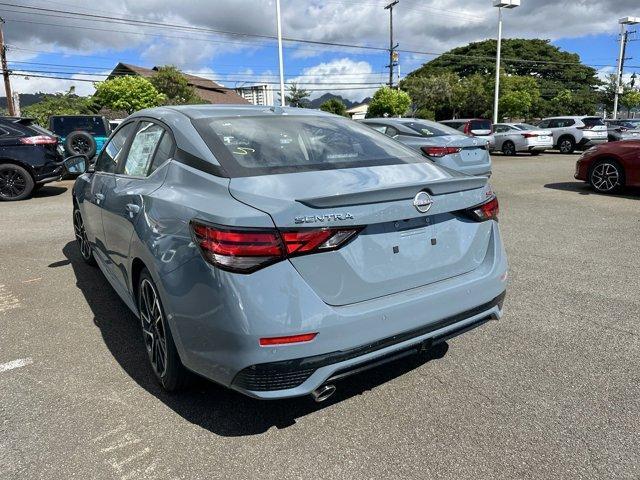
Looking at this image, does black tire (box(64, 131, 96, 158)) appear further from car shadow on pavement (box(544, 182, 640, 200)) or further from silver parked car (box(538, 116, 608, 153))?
silver parked car (box(538, 116, 608, 153))

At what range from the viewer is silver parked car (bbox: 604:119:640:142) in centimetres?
2187

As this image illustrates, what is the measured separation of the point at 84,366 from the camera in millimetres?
3268

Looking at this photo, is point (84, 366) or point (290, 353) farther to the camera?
point (84, 366)

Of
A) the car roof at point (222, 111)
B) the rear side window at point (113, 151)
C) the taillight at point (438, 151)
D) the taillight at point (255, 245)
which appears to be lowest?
the taillight at point (255, 245)

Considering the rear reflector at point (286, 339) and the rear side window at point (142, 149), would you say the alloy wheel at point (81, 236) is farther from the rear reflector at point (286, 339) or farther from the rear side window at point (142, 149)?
the rear reflector at point (286, 339)

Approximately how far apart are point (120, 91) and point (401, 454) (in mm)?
40673

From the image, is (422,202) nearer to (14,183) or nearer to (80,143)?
(14,183)

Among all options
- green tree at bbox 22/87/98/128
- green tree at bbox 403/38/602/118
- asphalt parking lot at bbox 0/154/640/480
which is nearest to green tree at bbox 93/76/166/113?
green tree at bbox 22/87/98/128

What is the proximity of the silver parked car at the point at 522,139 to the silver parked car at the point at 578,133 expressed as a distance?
4.28 ft

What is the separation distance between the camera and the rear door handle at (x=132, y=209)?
9.65ft

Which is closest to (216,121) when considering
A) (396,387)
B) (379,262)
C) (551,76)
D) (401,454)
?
(379,262)

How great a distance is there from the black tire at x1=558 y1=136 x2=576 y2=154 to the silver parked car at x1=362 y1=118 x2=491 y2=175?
1490 cm

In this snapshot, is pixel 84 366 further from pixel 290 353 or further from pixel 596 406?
pixel 596 406

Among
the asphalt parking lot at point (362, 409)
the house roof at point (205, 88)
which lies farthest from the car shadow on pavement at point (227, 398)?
the house roof at point (205, 88)
